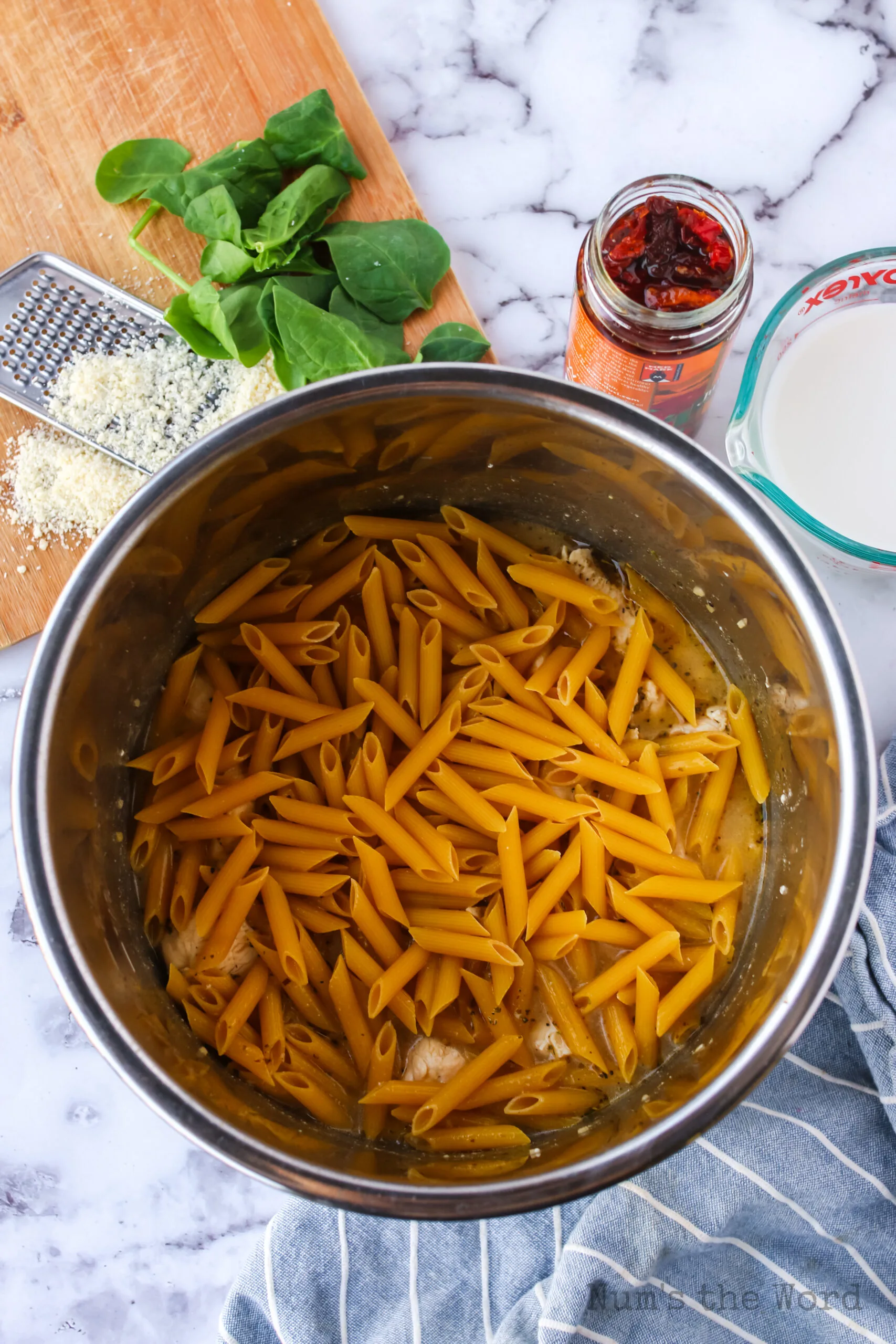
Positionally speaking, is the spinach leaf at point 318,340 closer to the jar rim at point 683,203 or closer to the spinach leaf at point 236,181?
the spinach leaf at point 236,181

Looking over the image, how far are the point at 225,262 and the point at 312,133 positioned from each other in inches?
8.6

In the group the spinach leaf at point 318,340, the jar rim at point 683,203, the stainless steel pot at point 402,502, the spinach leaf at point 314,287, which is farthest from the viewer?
the spinach leaf at point 314,287

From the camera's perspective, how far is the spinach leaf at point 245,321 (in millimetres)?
1272

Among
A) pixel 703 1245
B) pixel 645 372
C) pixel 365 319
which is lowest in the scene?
pixel 703 1245

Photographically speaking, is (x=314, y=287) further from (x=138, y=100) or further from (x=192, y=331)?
(x=138, y=100)

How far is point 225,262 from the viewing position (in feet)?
4.30

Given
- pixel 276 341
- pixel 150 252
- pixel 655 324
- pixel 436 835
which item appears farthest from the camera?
pixel 150 252

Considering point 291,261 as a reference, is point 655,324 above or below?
below

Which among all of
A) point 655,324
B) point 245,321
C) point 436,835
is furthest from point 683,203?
point 436,835

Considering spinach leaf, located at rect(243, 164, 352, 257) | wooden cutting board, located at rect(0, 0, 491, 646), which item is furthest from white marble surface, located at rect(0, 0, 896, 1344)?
spinach leaf, located at rect(243, 164, 352, 257)

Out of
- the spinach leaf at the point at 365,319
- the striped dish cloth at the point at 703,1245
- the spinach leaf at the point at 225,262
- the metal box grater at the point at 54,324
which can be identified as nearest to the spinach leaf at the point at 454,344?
the spinach leaf at the point at 365,319

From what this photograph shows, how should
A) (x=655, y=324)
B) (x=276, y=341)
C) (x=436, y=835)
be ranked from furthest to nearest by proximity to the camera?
(x=276, y=341) → (x=436, y=835) → (x=655, y=324)

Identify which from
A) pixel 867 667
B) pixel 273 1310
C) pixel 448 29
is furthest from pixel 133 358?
pixel 273 1310

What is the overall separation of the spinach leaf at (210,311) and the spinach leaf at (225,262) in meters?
0.03
